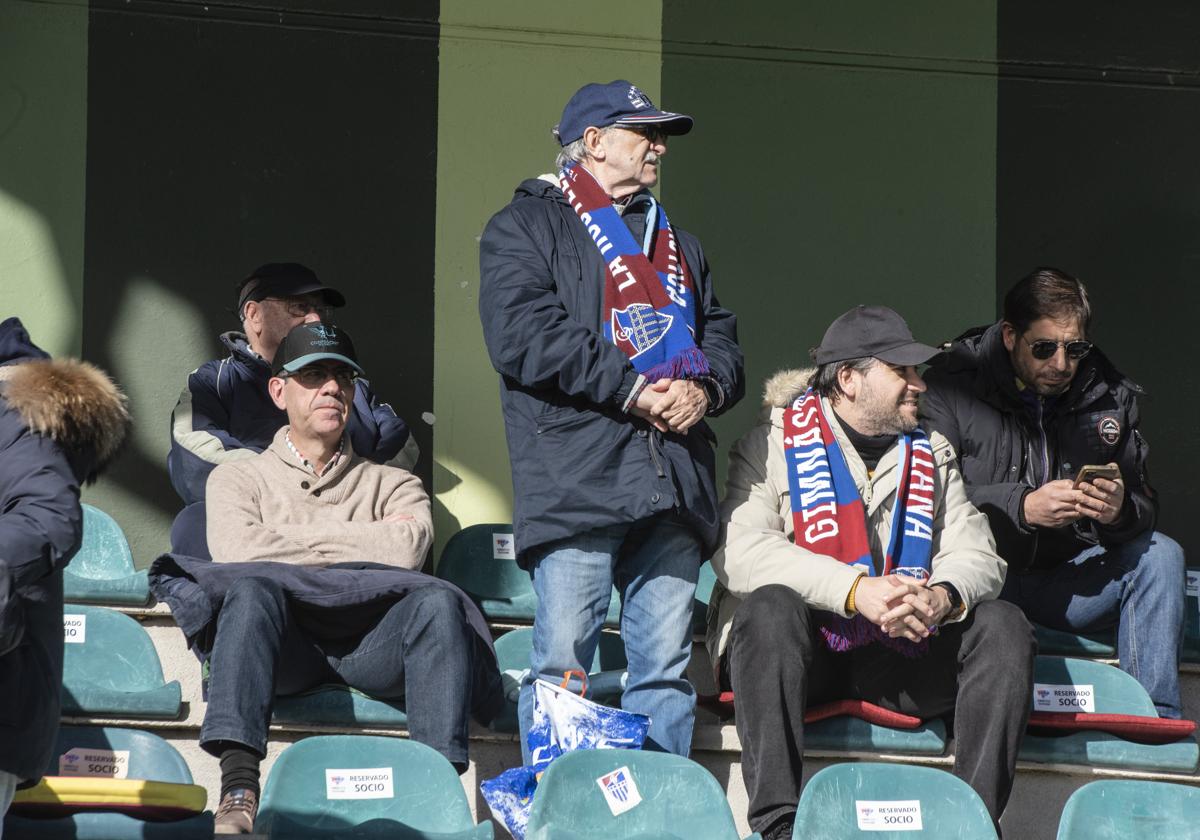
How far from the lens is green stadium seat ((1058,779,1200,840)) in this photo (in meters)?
3.39

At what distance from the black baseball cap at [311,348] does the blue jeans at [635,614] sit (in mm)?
814

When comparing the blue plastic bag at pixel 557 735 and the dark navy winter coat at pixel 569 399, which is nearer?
the blue plastic bag at pixel 557 735

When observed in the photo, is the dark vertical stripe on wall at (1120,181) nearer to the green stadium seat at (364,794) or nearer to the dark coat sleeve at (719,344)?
the dark coat sleeve at (719,344)

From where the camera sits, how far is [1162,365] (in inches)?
223

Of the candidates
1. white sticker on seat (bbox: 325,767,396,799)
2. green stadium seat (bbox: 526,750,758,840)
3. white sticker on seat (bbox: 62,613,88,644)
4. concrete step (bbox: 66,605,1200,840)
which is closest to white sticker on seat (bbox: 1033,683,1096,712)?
concrete step (bbox: 66,605,1200,840)

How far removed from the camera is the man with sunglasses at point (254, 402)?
15.0ft

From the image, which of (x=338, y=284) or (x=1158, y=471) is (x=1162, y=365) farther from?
Result: (x=338, y=284)

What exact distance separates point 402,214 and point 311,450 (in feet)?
4.40

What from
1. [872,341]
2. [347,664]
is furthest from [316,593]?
[872,341]

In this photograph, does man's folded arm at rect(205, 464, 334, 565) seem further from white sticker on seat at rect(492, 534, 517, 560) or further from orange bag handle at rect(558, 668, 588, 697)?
white sticker on seat at rect(492, 534, 517, 560)

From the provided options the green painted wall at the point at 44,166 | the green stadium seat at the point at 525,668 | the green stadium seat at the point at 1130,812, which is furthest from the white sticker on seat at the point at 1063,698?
the green painted wall at the point at 44,166

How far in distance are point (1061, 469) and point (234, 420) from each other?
2313 millimetres

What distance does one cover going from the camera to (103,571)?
4582mm

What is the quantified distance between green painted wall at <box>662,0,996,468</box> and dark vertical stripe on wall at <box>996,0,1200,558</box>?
0.12m
